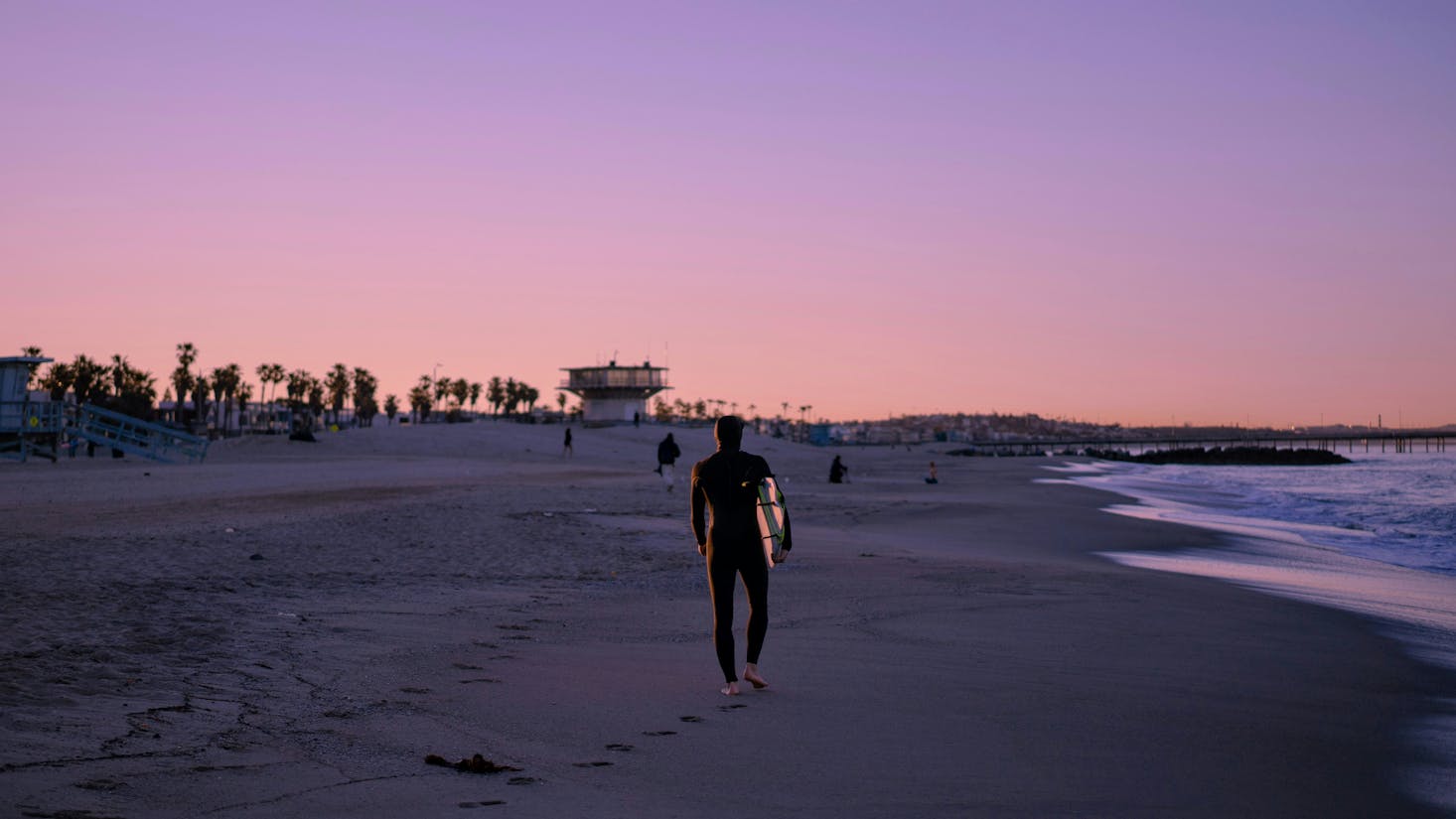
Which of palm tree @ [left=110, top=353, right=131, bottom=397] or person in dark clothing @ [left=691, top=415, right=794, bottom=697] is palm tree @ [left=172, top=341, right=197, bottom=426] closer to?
palm tree @ [left=110, top=353, right=131, bottom=397]

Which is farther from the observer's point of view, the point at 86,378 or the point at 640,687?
the point at 86,378

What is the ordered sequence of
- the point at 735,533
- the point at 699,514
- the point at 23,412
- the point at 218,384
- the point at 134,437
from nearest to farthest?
the point at 735,533 < the point at 699,514 < the point at 23,412 < the point at 134,437 < the point at 218,384

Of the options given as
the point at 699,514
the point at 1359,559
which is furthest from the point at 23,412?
the point at 1359,559

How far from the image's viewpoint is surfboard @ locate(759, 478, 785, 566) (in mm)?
7348

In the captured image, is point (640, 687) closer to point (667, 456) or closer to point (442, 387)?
point (667, 456)

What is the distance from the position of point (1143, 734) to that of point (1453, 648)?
18.7ft

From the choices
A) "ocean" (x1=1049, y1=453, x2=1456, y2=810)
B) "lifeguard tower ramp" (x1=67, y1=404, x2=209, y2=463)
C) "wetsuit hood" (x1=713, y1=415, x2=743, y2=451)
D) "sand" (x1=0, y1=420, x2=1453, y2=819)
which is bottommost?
"ocean" (x1=1049, y1=453, x2=1456, y2=810)

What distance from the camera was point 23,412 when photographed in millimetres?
39594

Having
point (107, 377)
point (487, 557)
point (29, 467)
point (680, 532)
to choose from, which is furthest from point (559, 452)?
point (107, 377)

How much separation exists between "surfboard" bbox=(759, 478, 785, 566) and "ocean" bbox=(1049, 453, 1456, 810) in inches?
151

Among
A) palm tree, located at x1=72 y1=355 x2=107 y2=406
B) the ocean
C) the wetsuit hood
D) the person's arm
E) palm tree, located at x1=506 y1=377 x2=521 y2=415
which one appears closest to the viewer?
the person's arm

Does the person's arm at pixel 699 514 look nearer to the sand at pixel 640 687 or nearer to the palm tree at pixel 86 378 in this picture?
the sand at pixel 640 687

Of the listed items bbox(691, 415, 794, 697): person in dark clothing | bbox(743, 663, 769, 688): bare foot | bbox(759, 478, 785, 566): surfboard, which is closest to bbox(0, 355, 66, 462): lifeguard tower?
bbox(691, 415, 794, 697): person in dark clothing

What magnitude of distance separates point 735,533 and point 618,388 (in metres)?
115
